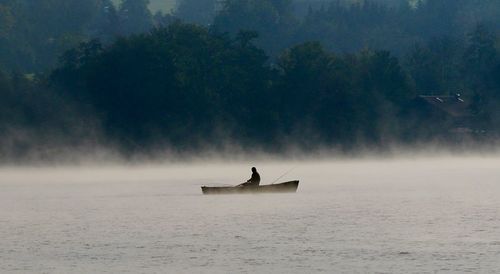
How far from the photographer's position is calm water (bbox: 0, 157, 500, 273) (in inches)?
2157

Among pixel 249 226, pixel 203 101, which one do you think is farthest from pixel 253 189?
pixel 203 101

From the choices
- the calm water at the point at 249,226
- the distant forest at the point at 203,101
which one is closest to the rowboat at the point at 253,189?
the calm water at the point at 249,226

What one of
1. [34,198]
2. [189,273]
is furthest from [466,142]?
[189,273]

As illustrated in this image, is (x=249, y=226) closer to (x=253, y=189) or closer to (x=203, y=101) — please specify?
(x=253, y=189)

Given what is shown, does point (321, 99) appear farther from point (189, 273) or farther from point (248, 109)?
point (189, 273)

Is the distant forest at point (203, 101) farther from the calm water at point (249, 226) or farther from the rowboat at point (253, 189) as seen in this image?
the rowboat at point (253, 189)

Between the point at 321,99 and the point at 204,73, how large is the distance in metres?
13.4

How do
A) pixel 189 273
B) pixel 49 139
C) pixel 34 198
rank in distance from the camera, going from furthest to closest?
1. pixel 49 139
2. pixel 34 198
3. pixel 189 273

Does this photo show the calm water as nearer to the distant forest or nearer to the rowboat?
the rowboat

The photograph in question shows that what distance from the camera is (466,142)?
18012cm

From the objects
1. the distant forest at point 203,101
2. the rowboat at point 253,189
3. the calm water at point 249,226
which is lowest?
the calm water at point 249,226

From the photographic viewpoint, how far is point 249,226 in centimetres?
6962

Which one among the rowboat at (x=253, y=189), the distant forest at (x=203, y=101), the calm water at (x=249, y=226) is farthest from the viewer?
the distant forest at (x=203, y=101)

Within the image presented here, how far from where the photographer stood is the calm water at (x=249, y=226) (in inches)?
2157
